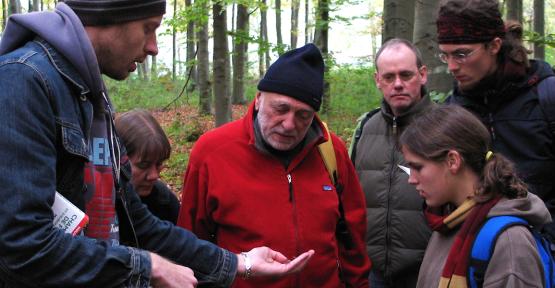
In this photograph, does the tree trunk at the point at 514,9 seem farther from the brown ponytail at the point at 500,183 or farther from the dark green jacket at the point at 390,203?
the brown ponytail at the point at 500,183

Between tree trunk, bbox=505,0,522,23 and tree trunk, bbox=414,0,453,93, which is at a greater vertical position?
tree trunk, bbox=505,0,522,23

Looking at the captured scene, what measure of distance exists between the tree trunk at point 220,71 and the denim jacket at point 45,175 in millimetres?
8062

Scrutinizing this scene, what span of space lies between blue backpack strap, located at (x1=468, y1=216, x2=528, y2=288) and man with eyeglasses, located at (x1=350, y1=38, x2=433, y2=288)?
1.08 metres

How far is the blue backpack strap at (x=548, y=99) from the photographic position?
2.78m

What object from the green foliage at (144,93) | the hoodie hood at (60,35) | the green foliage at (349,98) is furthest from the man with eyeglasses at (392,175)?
the green foliage at (144,93)

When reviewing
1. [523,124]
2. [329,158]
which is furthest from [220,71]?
[523,124]

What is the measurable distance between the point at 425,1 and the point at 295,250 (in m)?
3.05

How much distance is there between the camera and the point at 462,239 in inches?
90.8

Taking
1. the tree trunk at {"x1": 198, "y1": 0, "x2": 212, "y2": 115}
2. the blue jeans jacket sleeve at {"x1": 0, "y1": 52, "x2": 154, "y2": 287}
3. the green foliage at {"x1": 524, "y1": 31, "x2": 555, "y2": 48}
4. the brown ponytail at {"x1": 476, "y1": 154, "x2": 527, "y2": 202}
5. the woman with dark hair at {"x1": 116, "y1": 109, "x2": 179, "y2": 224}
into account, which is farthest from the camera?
the tree trunk at {"x1": 198, "y1": 0, "x2": 212, "y2": 115}

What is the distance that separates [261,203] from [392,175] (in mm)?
969

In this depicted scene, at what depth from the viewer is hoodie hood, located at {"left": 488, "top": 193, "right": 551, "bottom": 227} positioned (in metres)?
2.26

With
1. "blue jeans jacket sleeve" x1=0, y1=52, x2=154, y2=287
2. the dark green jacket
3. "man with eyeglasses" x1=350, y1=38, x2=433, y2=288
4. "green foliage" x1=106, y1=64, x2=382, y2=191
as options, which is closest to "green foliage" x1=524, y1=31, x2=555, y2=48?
"man with eyeglasses" x1=350, y1=38, x2=433, y2=288

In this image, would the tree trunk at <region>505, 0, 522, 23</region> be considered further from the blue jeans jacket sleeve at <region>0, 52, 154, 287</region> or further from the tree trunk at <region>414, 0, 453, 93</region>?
the blue jeans jacket sleeve at <region>0, 52, 154, 287</region>

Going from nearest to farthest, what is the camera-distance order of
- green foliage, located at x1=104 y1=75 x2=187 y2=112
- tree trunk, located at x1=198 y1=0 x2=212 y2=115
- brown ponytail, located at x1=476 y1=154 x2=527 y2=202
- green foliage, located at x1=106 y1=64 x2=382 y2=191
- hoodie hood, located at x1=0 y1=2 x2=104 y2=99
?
hoodie hood, located at x1=0 y1=2 x2=104 y2=99 < brown ponytail, located at x1=476 y1=154 x2=527 y2=202 < green foliage, located at x1=106 y1=64 x2=382 y2=191 < tree trunk, located at x1=198 y1=0 x2=212 y2=115 < green foliage, located at x1=104 y1=75 x2=187 y2=112
